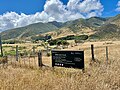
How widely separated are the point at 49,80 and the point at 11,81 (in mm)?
968

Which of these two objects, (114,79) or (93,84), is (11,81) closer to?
(93,84)

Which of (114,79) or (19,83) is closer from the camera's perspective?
(19,83)

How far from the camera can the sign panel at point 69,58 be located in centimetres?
1124

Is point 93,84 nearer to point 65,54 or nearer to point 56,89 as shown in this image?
Result: point 56,89

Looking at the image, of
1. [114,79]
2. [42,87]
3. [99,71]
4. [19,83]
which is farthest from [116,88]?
[19,83]

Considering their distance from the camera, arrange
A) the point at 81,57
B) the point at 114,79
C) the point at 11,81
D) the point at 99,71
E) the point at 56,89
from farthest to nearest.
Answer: the point at 81,57 < the point at 99,71 < the point at 114,79 < the point at 11,81 < the point at 56,89

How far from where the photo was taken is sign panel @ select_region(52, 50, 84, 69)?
36.9ft

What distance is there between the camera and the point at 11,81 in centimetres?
657

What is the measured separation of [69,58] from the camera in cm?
1165

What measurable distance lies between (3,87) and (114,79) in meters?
3.08

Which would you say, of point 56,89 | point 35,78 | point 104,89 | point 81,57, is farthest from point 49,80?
point 81,57

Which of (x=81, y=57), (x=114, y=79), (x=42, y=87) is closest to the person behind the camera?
(x=42, y=87)

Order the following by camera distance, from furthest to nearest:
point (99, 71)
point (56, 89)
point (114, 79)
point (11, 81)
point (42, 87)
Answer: point (99, 71) → point (114, 79) → point (11, 81) → point (42, 87) → point (56, 89)

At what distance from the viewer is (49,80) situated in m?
6.89
